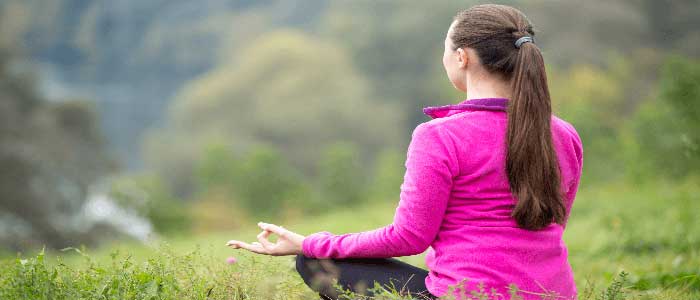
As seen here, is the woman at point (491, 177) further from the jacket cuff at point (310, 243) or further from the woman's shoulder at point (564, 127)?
the jacket cuff at point (310, 243)

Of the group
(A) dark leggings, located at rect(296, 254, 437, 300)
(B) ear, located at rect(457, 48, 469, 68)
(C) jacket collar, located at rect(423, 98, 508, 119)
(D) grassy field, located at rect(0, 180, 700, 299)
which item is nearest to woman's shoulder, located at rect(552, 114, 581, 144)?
(C) jacket collar, located at rect(423, 98, 508, 119)

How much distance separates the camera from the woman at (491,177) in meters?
1.86

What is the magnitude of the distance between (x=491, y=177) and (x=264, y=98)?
97.9ft

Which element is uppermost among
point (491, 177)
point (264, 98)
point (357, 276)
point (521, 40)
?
point (264, 98)

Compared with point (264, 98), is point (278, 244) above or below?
below

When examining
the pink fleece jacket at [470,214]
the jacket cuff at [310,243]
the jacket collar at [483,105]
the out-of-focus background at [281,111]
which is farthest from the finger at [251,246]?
the jacket collar at [483,105]

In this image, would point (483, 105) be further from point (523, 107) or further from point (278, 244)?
point (278, 244)

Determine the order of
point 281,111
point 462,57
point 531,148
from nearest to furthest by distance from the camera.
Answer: point 531,148 → point 462,57 → point 281,111

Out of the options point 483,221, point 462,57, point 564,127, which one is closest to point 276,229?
point 483,221

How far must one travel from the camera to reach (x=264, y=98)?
31359 mm

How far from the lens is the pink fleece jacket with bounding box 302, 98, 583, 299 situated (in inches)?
73.2

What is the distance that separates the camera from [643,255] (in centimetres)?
417

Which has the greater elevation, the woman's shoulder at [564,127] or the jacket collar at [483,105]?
the jacket collar at [483,105]

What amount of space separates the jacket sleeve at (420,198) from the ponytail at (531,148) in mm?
167
